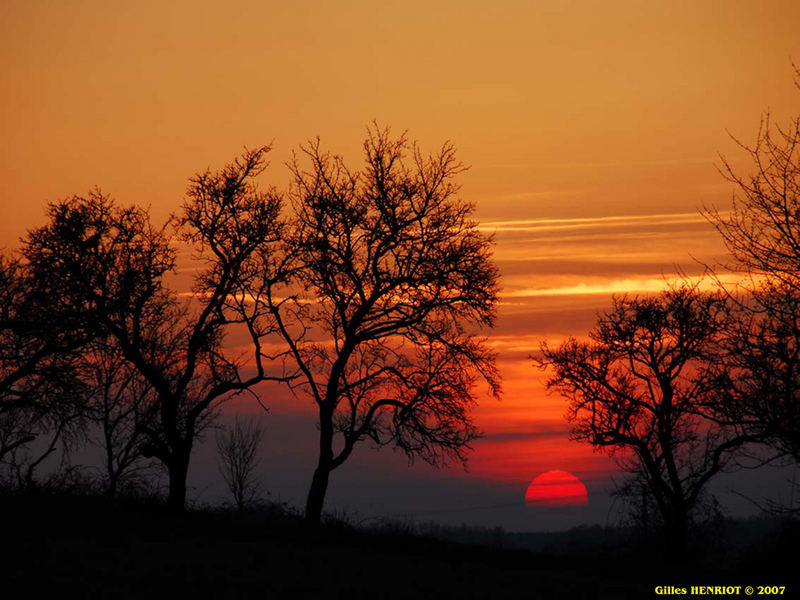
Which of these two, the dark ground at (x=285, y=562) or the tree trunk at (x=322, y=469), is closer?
the dark ground at (x=285, y=562)

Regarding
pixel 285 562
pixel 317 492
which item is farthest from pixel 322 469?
pixel 285 562

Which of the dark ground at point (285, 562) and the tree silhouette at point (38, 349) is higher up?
the tree silhouette at point (38, 349)

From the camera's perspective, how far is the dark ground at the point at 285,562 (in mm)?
17953

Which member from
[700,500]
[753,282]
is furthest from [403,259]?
[700,500]

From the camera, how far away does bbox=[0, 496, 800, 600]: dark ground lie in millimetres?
17953

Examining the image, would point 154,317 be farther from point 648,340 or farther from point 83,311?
point 648,340

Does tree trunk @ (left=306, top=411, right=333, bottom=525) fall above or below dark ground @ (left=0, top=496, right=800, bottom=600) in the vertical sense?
above

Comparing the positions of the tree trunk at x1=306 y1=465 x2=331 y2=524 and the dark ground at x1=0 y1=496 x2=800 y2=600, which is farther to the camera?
the tree trunk at x1=306 y1=465 x2=331 y2=524

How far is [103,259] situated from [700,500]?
27397 millimetres

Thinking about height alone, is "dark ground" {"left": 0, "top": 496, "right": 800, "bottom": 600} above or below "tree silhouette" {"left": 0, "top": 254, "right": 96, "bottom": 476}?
below

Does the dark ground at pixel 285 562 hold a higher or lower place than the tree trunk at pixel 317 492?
lower

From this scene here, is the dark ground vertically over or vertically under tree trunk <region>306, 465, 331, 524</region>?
under

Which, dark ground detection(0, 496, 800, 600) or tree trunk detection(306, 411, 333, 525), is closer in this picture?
dark ground detection(0, 496, 800, 600)

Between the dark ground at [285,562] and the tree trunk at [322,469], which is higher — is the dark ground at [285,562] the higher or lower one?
the lower one
